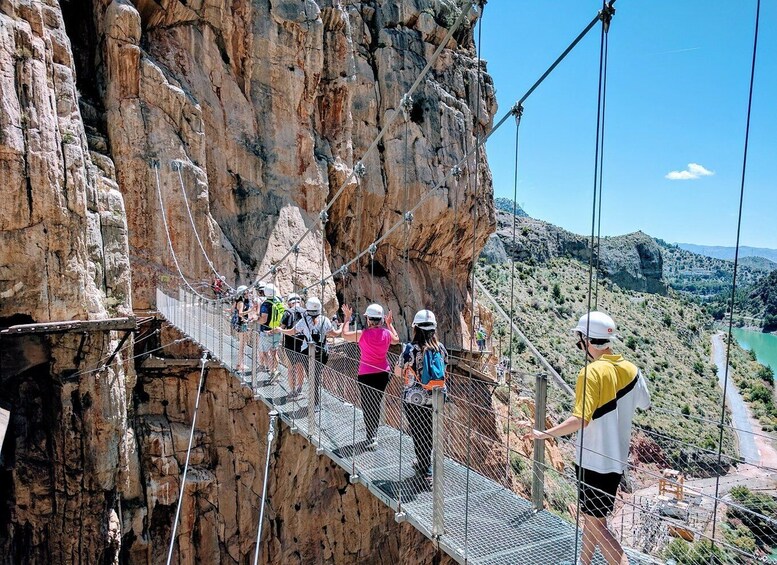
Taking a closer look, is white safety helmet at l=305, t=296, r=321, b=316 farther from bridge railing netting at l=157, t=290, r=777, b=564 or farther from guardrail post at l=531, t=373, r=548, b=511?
guardrail post at l=531, t=373, r=548, b=511

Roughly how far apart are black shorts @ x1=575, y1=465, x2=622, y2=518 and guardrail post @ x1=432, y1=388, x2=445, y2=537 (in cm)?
75

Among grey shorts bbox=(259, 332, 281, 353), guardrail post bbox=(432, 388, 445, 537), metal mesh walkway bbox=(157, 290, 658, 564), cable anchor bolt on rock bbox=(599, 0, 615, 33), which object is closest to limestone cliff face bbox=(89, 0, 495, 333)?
grey shorts bbox=(259, 332, 281, 353)

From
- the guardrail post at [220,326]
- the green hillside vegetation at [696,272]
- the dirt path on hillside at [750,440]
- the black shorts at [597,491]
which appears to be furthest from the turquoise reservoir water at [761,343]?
the black shorts at [597,491]

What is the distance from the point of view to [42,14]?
20.5 feet

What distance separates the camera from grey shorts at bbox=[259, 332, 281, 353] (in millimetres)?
4945

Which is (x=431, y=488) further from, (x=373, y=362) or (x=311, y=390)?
(x=311, y=390)

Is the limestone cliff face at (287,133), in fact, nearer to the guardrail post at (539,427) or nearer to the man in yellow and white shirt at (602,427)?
the guardrail post at (539,427)

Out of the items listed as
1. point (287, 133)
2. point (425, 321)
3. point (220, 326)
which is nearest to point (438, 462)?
point (425, 321)

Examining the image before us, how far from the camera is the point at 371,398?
11.4 feet

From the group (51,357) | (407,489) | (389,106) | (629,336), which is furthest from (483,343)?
(629,336)

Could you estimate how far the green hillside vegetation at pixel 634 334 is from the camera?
26.7 m

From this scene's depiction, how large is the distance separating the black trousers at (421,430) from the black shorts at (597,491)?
982 millimetres

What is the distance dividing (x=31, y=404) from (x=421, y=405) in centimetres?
566

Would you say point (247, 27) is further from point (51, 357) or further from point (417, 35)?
point (51, 357)
